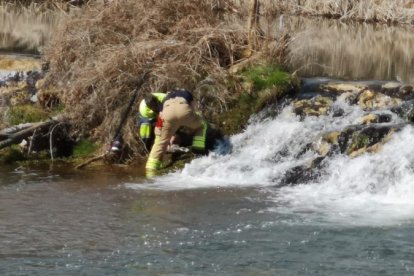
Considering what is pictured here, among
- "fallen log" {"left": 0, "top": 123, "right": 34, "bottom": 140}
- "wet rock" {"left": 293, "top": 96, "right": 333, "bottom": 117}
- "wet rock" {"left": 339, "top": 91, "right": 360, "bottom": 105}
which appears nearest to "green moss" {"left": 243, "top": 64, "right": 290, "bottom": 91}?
"wet rock" {"left": 293, "top": 96, "right": 333, "bottom": 117}

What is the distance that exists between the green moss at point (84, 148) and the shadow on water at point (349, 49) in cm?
390

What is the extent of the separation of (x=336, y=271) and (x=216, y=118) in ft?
19.8

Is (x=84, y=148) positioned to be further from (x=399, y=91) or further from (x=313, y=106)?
(x=399, y=91)

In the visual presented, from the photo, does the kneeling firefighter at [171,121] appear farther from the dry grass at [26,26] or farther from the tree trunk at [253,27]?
the dry grass at [26,26]

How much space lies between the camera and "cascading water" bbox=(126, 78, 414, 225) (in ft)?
32.8

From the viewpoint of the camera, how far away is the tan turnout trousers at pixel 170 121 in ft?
39.9

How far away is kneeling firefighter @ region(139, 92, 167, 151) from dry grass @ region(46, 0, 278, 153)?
0.28 meters

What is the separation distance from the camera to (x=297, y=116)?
13.2 m

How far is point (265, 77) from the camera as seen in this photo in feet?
45.7

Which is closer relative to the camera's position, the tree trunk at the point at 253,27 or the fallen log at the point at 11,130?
the fallen log at the point at 11,130

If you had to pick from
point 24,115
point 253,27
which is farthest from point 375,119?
point 24,115

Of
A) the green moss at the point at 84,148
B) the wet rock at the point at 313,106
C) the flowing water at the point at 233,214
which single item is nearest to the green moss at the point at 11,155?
the flowing water at the point at 233,214

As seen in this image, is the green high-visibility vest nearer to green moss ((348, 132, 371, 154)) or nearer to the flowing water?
the flowing water

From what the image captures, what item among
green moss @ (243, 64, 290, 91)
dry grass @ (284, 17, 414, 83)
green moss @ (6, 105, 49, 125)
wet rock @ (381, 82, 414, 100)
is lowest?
green moss @ (6, 105, 49, 125)
